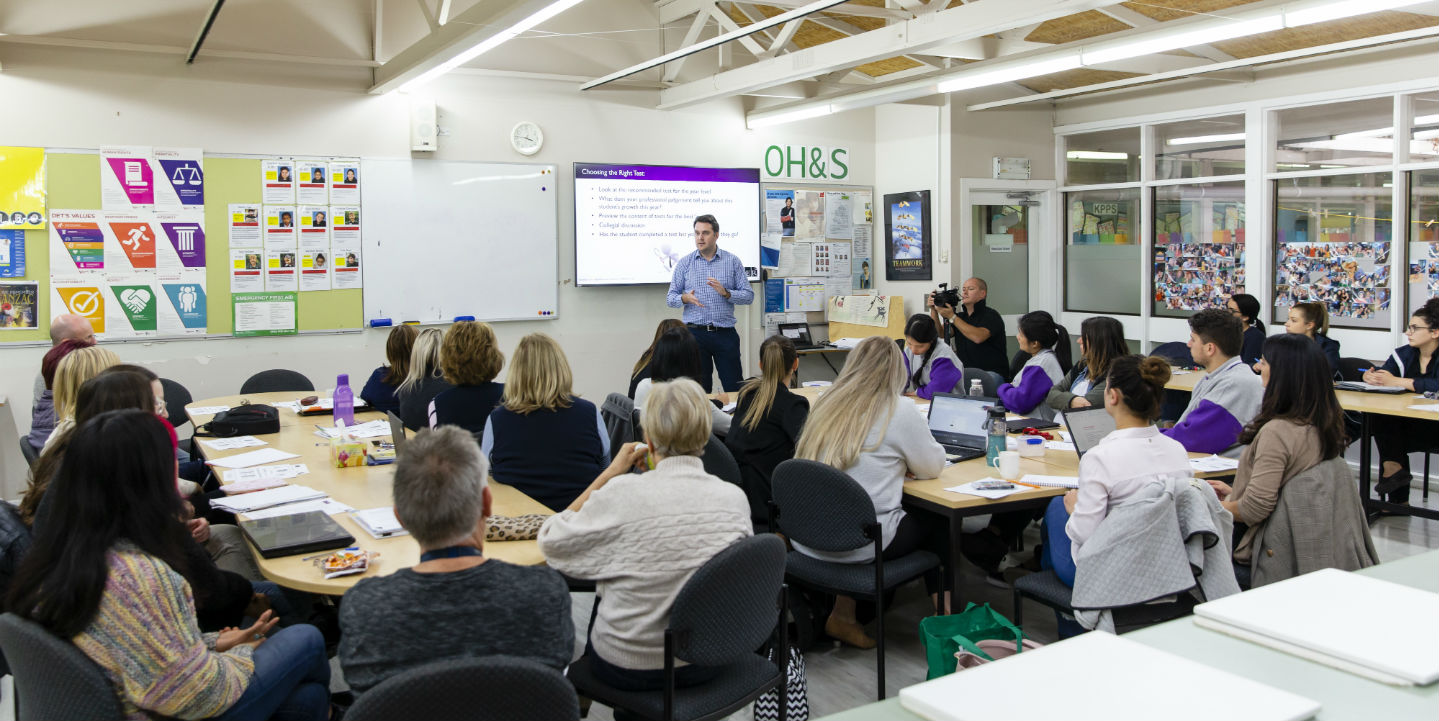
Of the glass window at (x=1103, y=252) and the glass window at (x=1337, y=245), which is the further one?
the glass window at (x=1103, y=252)

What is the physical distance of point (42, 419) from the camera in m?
4.84

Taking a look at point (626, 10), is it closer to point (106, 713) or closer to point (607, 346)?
point (607, 346)

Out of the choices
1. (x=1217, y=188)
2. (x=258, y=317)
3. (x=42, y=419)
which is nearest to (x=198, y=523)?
(x=42, y=419)

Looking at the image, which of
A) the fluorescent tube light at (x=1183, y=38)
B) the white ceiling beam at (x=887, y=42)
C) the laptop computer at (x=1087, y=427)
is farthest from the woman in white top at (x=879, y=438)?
Result: the fluorescent tube light at (x=1183, y=38)

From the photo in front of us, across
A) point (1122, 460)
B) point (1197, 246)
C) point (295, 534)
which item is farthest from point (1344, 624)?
point (1197, 246)

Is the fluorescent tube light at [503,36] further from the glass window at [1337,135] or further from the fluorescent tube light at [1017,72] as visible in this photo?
the glass window at [1337,135]

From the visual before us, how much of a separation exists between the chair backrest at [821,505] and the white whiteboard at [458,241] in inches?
183

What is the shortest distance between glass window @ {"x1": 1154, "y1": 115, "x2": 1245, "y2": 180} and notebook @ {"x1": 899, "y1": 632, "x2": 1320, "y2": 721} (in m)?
7.47

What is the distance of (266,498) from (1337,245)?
278 inches

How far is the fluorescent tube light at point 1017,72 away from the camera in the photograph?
6.02 metres

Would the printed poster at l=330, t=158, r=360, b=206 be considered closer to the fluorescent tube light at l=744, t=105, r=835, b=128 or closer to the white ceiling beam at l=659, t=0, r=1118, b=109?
the white ceiling beam at l=659, t=0, r=1118, b=109

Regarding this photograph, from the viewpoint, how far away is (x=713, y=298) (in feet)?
A: 25.2

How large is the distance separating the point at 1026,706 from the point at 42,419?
5.13 m

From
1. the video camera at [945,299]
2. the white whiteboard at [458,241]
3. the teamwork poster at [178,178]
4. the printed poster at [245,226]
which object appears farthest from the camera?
the video camera at [945,299]
